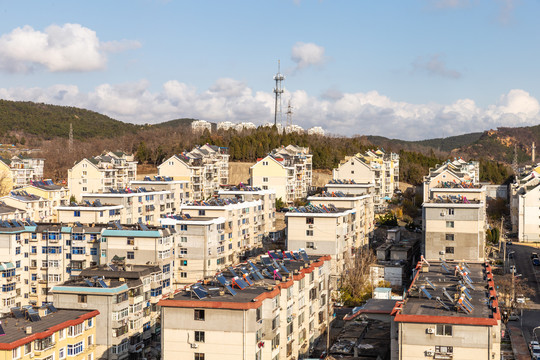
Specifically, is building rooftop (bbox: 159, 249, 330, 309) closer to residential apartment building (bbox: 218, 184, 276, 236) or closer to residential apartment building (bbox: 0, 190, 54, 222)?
residential apartment building (bbox: 218, 184, 276, 236)

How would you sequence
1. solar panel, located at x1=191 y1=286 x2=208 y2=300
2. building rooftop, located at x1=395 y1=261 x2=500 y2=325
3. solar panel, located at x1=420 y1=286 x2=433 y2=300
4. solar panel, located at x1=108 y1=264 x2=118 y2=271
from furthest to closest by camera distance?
1. solar panel, located at x1=108 y1=264 x2=118 y2=271
2. solar panel, located at x1=420 y1=286 x2=433 y2=300
3. solar panel, located at x1=191 y1=286 x2=208 y2=300
4. building rooftop, located at x1=395 y1=261 x2=500 y2=325

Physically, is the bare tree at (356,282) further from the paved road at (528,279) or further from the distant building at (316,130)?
the distant building at (316,130)

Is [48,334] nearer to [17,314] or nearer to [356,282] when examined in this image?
[17,314]

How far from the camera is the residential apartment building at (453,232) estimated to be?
28969mm

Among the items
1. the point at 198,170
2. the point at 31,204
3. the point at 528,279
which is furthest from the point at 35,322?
the point at 198,170

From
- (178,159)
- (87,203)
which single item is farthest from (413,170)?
(87,203)

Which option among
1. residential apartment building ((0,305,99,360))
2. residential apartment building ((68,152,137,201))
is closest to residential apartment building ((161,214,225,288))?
residential apartment building ((0,305,99,360))

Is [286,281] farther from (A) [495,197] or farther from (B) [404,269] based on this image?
(A) [495,197]

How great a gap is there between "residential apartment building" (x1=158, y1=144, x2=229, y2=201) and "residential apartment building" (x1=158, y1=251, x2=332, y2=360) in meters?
28.2

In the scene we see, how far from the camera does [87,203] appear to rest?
35656 millimetres

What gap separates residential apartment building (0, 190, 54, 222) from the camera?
4116 centimetres

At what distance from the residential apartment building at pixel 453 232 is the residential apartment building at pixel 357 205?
23.9 ft

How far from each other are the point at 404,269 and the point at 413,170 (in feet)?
100

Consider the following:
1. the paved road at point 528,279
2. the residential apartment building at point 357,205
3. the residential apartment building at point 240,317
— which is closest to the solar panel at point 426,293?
the residential apartment building at point 240,317
